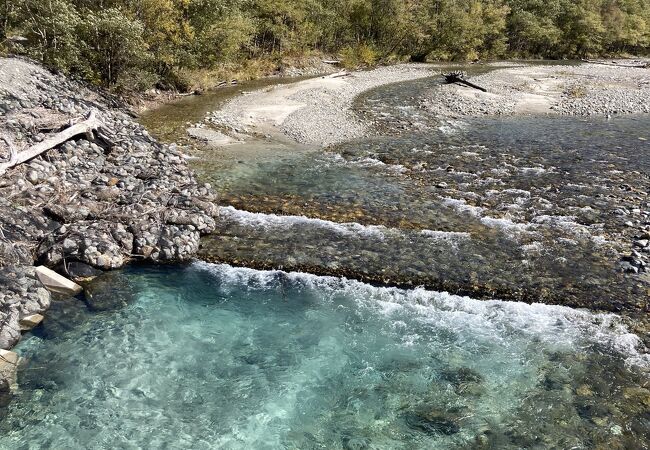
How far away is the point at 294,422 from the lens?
9.34 meters

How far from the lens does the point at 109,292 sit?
1288 cm

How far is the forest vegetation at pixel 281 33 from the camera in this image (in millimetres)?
28156

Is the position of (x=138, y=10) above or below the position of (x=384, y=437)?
above

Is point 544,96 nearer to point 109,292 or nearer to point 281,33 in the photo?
point 281,33

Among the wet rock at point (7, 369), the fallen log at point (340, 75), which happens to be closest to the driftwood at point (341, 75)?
the fallen log at point (340, 75)

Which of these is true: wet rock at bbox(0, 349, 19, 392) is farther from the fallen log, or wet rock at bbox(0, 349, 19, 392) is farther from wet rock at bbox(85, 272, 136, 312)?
the fallen log

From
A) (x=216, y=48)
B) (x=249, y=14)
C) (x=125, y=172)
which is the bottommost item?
(x=125, y=172)

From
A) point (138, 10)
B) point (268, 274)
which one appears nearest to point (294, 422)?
point (268, 274)

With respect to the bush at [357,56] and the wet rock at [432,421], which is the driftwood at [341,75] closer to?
the bush at [357,56]

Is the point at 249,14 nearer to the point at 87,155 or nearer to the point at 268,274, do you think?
the point at 87,155

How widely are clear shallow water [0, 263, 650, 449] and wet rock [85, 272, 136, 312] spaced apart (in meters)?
0.24

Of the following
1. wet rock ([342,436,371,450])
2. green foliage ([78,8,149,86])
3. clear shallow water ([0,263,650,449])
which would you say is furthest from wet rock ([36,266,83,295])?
green foliage ([78,8,149,86])

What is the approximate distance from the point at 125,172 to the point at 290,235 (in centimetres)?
784

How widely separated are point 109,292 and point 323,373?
668cm
